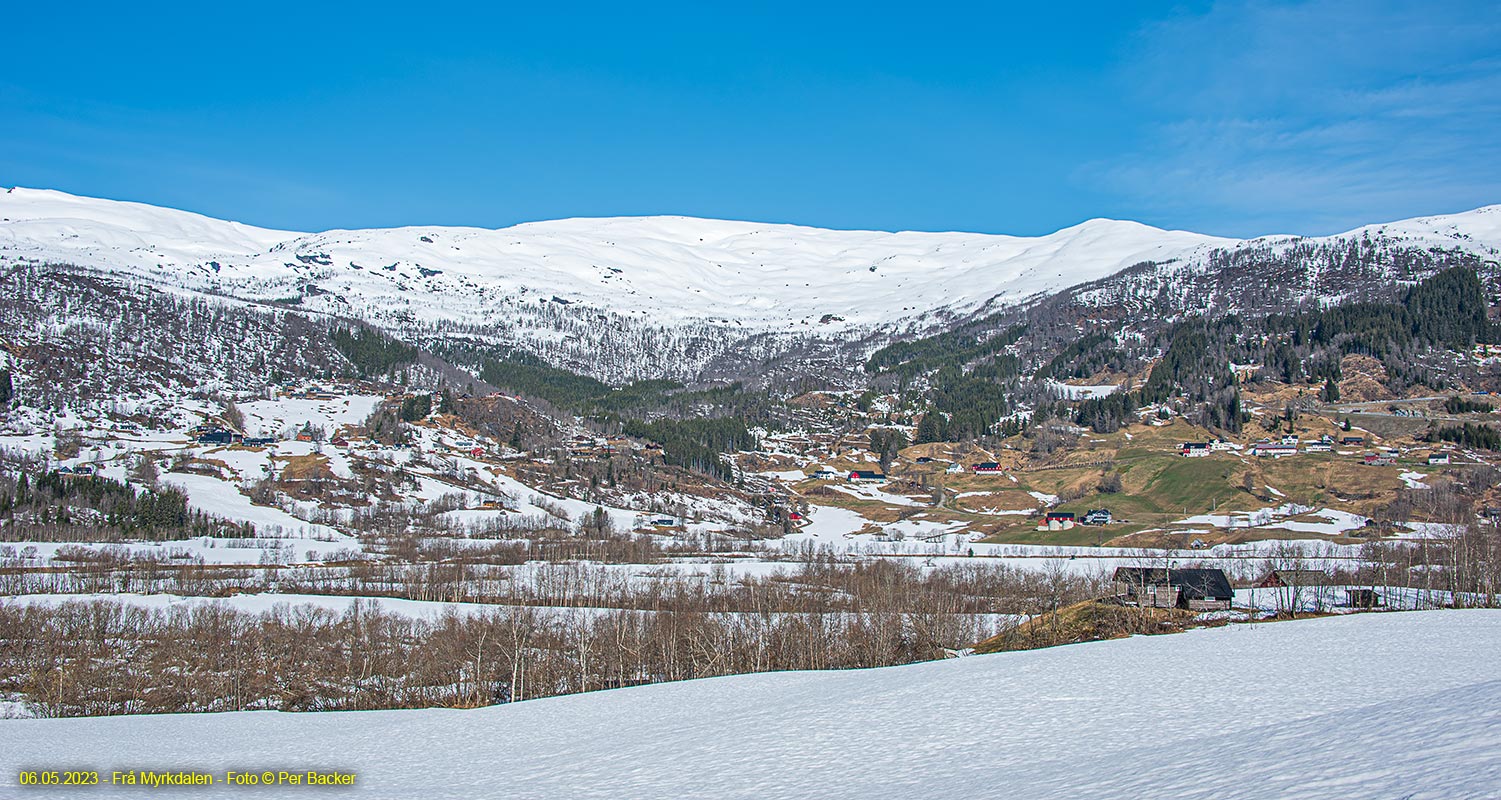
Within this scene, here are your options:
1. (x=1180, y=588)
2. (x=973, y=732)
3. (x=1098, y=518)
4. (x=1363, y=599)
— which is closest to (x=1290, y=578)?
(x=1180, y=588)

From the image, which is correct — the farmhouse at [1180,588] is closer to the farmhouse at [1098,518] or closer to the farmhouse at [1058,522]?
the farmhouse at [1058,522]

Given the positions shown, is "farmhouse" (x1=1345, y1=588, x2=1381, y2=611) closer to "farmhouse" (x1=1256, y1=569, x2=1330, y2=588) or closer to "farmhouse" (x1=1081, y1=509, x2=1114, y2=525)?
"farmhouse" (x1=1256, y1=569, x2=1330, y2=588)

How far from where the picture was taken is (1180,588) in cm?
8338

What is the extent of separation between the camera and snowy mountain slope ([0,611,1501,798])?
1664 cm

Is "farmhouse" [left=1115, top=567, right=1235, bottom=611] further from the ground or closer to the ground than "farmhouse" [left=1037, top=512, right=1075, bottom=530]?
further from the ground

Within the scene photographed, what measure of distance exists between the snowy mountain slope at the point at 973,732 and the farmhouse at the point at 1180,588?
85.9ft

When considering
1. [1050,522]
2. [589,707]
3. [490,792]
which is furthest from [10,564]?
[1050,522]

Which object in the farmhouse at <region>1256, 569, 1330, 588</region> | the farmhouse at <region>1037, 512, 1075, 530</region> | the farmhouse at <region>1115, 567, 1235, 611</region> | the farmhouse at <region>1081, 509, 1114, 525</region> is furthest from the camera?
the farmhouse at <region>1081, 509, 1114, 525</region>

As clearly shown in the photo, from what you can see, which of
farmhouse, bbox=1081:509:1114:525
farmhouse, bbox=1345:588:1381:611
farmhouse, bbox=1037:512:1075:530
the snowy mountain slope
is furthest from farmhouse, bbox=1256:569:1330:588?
farmhouse, bbox=1081:509:1114:525

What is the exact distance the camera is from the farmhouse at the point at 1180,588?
264 ft

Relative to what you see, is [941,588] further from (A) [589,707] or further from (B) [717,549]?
(B) [717,549]

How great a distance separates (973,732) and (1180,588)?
214ft

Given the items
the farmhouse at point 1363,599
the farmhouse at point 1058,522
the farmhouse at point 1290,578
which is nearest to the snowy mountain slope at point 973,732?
the farmhouse at point 1363,599

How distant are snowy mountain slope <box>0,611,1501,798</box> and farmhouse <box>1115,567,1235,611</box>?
26176 mm
